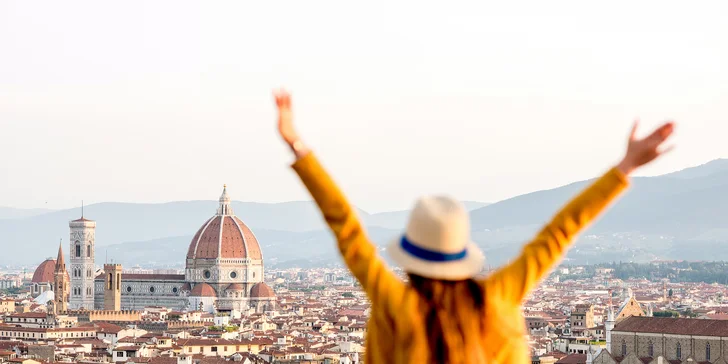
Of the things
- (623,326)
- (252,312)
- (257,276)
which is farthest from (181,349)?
(257,276)

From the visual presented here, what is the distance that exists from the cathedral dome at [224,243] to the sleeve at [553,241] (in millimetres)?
87577

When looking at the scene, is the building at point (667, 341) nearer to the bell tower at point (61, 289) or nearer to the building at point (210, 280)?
the building at point (210, 280)

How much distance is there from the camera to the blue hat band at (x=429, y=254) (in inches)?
107

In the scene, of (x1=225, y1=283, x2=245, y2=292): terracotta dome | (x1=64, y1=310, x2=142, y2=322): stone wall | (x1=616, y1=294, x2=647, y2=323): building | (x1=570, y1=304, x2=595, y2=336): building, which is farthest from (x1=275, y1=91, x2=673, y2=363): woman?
(x1=225, y1=283, x2=245, y2=292): terracotta dome

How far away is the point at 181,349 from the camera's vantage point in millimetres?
52969

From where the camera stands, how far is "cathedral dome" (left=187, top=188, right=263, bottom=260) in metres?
90.6

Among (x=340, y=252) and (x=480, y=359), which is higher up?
(x=340, y=252)

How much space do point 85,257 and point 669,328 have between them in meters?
50.5

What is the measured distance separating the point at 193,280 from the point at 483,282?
290 feet

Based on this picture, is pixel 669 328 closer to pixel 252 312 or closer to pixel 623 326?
pixel 623 326

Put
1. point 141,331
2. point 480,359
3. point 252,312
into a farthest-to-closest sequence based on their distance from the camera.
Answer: point 252,312 < point 141,331 < point 480,359

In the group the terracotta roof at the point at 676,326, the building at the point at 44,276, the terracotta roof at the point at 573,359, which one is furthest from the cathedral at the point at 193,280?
the terracotta roof at the point at 676,326

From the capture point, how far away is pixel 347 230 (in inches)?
111

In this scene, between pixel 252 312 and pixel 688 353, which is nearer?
pixel 688 353
